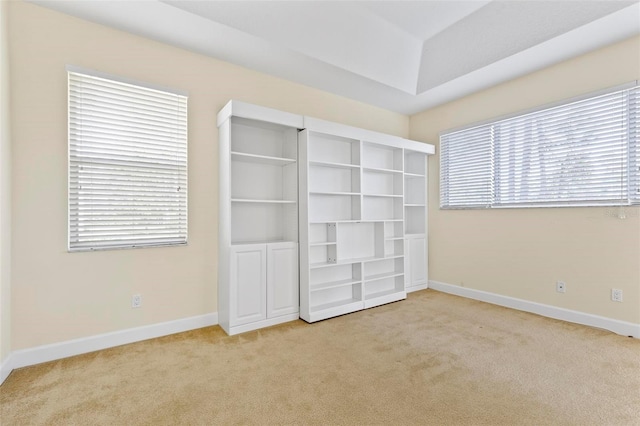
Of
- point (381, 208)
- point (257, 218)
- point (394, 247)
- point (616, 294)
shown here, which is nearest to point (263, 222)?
point (257, 218)

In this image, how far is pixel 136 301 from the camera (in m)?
2.73

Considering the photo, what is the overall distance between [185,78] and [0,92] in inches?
55.0

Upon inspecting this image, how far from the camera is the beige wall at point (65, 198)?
90.9 inches

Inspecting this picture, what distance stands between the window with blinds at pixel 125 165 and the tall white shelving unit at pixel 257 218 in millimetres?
468

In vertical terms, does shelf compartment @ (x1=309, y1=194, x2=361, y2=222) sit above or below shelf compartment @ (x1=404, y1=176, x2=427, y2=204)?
below

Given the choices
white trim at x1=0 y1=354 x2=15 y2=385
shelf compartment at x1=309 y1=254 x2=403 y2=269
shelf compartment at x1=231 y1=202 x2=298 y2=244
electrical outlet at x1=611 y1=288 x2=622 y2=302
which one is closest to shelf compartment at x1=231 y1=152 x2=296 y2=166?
shelf compartment at x1=231 y1=202 x2=298 y2=244

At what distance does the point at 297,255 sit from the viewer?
332 cm

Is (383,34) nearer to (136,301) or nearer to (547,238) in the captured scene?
(547,238)

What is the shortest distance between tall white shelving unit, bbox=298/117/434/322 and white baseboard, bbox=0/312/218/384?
1.17 m

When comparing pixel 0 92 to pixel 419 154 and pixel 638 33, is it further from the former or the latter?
pixel 638 33

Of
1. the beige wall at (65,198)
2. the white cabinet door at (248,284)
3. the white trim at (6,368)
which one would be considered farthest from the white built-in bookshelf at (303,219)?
the white trim at (6,368)

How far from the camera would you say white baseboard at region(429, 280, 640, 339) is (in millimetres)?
2822

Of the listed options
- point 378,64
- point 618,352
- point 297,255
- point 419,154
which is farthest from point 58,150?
point 618,352

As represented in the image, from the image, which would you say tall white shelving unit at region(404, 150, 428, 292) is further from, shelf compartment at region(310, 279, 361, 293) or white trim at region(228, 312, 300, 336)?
white trim at region(228, 312, 300, 336)
